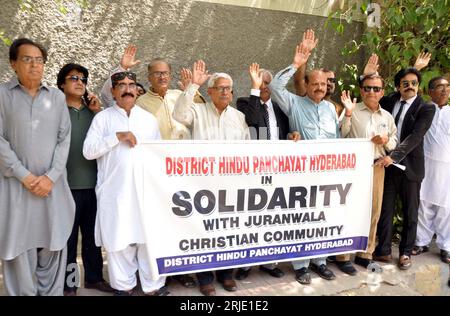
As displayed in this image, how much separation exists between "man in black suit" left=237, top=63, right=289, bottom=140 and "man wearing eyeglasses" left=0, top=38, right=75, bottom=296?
1.50 m

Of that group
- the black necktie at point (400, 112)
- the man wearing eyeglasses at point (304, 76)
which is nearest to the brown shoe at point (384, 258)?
the black necktie at point (400, 112)

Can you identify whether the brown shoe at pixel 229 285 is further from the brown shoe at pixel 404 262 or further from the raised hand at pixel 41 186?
the brown shoe at pixel 404 262

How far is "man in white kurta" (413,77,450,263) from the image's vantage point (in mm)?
4230

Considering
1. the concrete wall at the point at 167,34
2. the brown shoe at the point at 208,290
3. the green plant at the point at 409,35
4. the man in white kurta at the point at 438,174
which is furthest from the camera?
the green plant at the point at 409,35

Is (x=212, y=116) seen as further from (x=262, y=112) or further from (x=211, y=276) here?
(x=211, y=276)

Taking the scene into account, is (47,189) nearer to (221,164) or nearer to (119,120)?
(119,120)

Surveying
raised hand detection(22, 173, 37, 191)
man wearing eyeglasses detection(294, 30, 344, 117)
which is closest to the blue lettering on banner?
raised hand detection(22, 173, 37, 191)

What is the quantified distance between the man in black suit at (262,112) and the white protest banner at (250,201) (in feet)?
0.75

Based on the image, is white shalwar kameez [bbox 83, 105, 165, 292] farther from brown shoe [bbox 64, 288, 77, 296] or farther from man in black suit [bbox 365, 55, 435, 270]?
man in black suit [bbox 365, 55, 435, 270]

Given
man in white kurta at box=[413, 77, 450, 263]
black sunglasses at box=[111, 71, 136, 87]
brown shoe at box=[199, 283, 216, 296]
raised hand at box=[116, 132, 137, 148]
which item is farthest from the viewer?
man in white kurta at box=[413, 77, 450, 263]

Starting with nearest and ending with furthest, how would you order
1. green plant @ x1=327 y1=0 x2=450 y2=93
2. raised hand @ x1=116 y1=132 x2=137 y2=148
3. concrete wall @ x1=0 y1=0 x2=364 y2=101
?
raised hand @ x1=116 y1=132 x2=137 y2=148 → concrete wall @ x1=0 y1=0 x2=364 y2=101 → green plant @ x1=327 y1=0 x2=450 y2=93

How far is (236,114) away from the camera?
3520 mm

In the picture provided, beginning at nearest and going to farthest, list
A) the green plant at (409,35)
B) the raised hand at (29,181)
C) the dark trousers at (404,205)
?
the raised hand at (29,181), the dark trousers at (404,205), the green plant at (409,35)

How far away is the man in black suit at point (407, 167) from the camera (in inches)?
152
